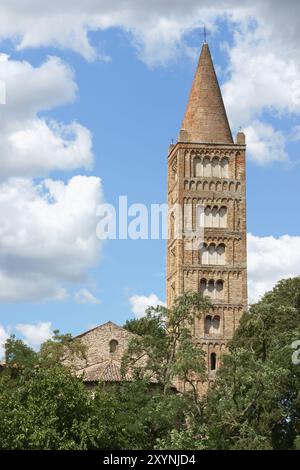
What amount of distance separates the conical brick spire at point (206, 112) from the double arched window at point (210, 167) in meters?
1.14

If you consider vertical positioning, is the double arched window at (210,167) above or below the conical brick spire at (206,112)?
below

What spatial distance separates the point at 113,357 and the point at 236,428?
57.4 feet

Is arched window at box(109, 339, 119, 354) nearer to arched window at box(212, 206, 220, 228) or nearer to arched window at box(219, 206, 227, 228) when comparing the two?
arched window at box(212, 206, 220, 228)

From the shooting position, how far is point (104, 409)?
1430 inches

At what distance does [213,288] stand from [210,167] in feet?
23.8

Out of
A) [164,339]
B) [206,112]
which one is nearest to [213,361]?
[206,112]

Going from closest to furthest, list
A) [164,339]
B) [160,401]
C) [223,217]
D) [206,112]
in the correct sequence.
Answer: [160,401]
[164,339]
[223,217]
[206,112]

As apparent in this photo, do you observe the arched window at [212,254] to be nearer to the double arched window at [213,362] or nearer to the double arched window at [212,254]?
the double arched window at [212,254]

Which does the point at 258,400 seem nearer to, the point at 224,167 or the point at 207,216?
the point at 207,216

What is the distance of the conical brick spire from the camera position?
64375 millimetres

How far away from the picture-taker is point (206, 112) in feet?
212

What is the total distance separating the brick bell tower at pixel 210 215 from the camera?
61938mm

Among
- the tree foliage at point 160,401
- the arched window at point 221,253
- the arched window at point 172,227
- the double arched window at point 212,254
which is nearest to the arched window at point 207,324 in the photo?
the double arched window at point 212,254

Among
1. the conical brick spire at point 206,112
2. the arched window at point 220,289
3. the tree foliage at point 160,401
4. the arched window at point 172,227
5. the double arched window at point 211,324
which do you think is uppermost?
the conical brick spire at point 206,112
